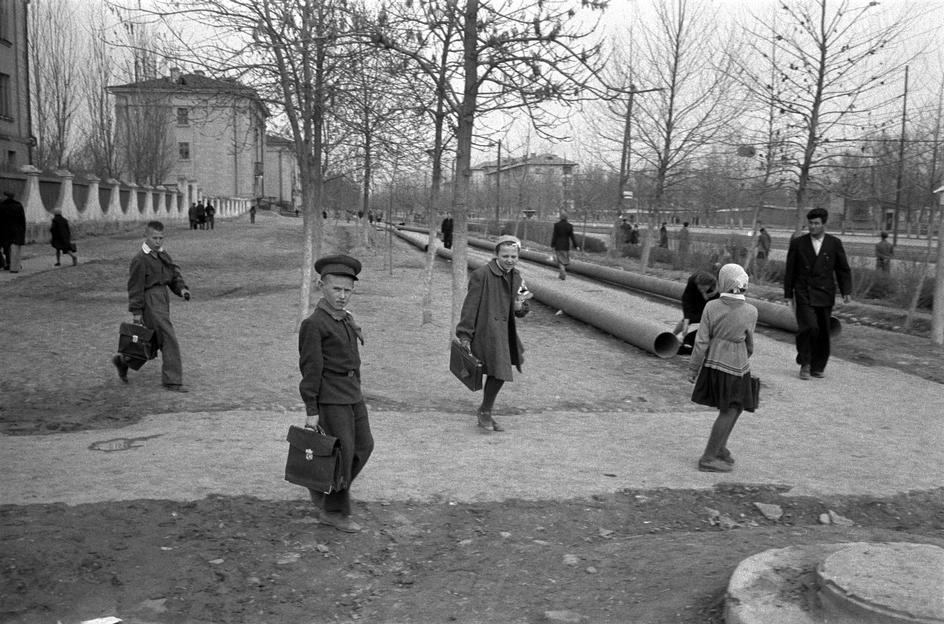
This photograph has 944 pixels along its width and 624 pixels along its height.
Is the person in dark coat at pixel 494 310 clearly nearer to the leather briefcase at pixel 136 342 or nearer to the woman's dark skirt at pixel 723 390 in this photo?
the woman's dark skirt at pixel 723 390

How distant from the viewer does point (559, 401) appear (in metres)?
9.05

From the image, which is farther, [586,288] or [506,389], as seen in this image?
[586,288]

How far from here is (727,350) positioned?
20.8 feet

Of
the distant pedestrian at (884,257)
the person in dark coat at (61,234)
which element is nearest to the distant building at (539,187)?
the distant pedestrian at (884,257)

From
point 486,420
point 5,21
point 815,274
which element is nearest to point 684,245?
point 815,274

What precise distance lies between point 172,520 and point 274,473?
103 centimetres

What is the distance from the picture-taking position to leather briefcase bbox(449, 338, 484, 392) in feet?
23.3

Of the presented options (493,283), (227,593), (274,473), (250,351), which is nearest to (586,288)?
(250,351)

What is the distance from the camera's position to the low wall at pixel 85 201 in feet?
93.7

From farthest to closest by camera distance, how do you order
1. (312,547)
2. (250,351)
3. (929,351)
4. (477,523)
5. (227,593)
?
(929,351)
(250,351)
(477,523)
(312,547)
(227,593)

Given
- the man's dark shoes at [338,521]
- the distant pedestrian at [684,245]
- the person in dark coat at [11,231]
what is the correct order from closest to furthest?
the man's dark shoes at [338,521] < the person in dark coat at [11,231] < the distant pedestrian at [684,245]

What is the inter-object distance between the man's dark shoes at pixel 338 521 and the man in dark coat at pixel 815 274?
656cm

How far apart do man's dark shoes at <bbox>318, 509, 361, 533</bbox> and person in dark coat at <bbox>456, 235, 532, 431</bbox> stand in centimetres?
222

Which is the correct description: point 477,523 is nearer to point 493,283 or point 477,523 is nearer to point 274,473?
point 274,473
